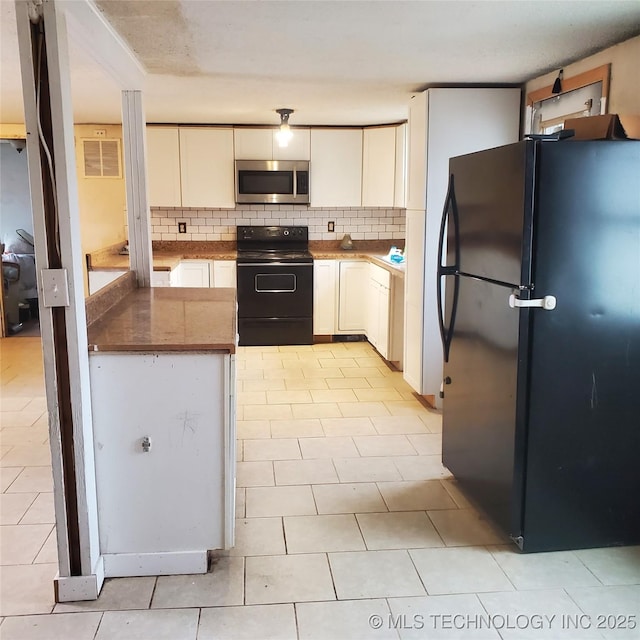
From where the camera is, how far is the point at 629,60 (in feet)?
9.31

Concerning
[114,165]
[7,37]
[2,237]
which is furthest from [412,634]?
[2,237]

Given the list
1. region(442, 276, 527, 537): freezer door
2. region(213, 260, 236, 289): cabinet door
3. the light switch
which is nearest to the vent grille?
region(213, 260, 236, 289): cabinet door

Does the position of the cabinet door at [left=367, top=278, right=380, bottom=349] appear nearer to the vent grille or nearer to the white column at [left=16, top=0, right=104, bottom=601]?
the vent grille

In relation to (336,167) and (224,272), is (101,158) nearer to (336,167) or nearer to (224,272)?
(224,272)

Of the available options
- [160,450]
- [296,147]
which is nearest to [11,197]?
[296,147]

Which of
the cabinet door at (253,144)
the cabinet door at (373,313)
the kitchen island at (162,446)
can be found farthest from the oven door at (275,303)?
the kitchen island at (162,446)

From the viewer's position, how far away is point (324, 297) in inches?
244

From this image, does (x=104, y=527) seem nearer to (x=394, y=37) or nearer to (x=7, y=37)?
(x=7, y=37)

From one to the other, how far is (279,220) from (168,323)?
159 inches

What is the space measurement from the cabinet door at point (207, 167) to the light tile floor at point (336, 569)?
9.98 ft

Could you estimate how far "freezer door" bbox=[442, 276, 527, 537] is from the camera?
8.18ft

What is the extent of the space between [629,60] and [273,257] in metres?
3.75

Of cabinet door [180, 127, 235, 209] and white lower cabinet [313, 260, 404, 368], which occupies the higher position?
cabinet door [180, 127, 235, 209]

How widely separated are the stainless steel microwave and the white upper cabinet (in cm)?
6
